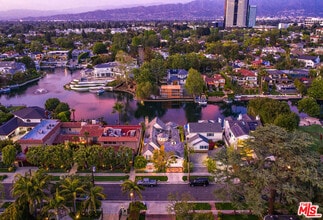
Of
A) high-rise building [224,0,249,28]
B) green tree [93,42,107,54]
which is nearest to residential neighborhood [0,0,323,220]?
green tree [93,42,107,54]

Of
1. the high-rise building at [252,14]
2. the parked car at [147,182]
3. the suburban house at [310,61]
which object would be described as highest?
the high-rise building at [252,14]

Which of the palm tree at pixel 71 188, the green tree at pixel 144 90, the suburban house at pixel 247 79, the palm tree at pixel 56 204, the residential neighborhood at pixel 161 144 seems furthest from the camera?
the suburban house at pixel 247 79

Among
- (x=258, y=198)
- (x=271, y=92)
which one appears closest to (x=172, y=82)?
(x=271, y=92)

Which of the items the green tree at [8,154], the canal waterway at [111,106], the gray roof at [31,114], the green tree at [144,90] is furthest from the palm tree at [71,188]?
the green tree at [144,90]

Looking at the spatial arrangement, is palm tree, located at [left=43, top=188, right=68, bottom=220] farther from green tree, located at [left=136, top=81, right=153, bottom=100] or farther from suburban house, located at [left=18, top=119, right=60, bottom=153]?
green tree, located at [left=136, top=81, right=153, bottom=100]

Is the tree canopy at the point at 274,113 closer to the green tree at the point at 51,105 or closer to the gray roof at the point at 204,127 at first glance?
the gray roof at the point at 204,127

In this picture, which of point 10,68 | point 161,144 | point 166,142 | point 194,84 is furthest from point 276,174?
point 10,68

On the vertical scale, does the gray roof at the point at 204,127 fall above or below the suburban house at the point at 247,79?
below

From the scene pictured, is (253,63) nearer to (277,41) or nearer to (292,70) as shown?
(292,70)
